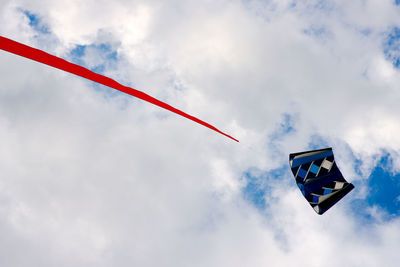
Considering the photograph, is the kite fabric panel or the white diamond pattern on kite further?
the kite fabric panel

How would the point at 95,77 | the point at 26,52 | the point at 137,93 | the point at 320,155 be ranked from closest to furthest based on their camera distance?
the point at 26,52, the point at 95,77, the point at 137,93, the point at 320,155

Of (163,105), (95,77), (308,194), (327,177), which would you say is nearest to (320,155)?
(327,177)

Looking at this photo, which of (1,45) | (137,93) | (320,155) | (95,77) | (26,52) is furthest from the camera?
(320,155)

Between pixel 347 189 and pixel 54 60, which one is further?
pixel 347 189

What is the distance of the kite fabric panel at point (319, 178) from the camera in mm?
15852

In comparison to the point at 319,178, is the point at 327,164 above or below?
above

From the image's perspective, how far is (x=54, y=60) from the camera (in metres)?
3.23

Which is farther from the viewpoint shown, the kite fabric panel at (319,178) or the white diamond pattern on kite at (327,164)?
the kite fabric panel at (319,178)

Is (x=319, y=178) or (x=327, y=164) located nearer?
(x=327, y=164)

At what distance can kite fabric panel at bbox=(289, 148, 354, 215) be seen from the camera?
1585 cm

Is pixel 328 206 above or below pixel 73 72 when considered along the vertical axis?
above

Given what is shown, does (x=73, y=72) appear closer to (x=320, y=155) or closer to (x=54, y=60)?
(x=54, y=60)

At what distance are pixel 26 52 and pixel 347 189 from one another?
17249mm

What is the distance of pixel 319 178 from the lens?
1645 cm
